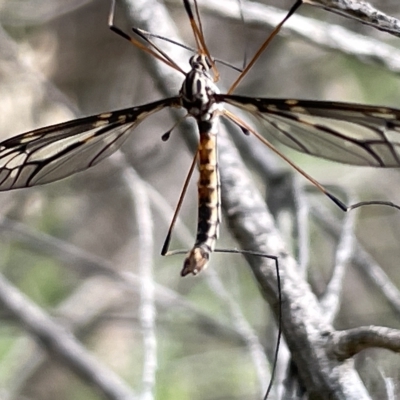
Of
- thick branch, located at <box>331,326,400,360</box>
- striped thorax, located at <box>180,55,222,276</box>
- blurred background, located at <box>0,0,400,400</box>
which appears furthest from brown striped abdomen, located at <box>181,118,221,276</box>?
blurred background, located at <box>0,0,400,400</box>

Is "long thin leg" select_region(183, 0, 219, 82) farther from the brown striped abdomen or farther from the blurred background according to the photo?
the blurred background

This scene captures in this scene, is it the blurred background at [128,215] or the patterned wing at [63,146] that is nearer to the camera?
the patterned wing at [63,146]

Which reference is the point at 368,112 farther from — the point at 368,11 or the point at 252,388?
the point at 252,388

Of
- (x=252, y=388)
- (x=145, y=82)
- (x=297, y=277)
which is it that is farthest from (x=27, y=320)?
(x=145, y=82)

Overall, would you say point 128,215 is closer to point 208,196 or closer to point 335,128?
point 208,196

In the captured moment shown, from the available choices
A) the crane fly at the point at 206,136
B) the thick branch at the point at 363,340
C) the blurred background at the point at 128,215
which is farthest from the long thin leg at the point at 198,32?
the blurred background at the point at 128,215

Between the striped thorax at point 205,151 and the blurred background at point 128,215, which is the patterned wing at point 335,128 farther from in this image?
the blurred background at point 128,215
